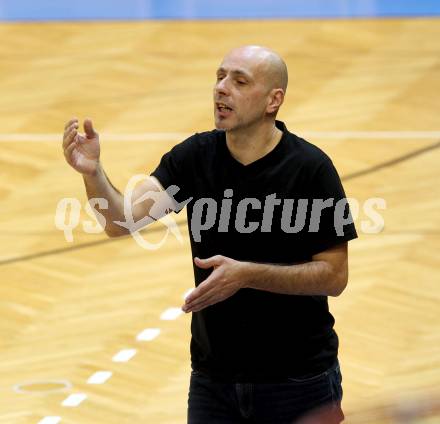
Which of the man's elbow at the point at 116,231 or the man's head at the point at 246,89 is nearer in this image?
the man's head at the point at 246,89

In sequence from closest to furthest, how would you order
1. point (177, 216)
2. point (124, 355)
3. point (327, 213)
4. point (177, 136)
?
point (327, 213)
point (124, 355)
point (177, 216)
point (177, 136)

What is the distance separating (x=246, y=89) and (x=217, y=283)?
629 mm

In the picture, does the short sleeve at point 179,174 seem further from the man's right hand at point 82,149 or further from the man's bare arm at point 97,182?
the man's right hand at point 82,149

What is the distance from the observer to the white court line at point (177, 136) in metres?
8.99

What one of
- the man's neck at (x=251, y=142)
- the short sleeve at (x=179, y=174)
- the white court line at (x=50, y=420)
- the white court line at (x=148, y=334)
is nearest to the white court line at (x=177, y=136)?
the white court line at (x=148, y=334)

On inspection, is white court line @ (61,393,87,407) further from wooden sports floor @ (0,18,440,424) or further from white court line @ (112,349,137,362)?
white court line @ (112,349,137,362)

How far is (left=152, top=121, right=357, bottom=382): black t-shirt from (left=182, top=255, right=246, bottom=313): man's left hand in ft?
0.83

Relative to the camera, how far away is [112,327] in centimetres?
636

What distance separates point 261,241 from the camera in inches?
140

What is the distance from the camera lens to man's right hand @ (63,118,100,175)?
3.54 m

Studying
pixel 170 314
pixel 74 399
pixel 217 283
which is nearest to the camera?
pixel 217 283

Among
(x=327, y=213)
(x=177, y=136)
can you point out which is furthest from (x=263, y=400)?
(x=177, y=136)

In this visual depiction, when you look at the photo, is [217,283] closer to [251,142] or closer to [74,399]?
[251,142]

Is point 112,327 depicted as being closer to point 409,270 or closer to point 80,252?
point 80,252
